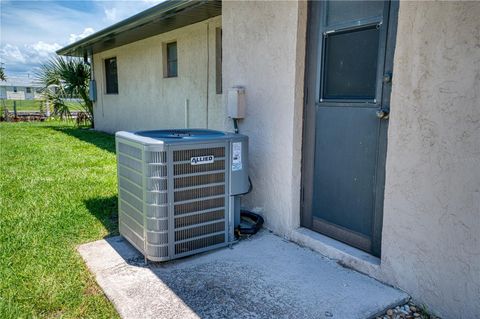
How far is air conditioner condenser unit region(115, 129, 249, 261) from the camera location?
2.62 metres

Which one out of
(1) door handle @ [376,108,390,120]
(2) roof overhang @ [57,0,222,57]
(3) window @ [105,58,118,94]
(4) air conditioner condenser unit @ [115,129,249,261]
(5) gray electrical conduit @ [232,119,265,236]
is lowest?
(5) gray electrical conduit @ [232,119,265,236]

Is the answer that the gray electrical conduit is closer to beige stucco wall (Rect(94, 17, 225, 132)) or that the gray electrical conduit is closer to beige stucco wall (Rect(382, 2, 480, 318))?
beige stucco wall (Rect(382, 2, 480, 318))

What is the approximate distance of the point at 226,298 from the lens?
231 centimetres

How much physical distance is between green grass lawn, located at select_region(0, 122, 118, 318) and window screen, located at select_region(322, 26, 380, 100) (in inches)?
87.7

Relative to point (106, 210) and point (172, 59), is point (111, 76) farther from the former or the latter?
point (106, 210)

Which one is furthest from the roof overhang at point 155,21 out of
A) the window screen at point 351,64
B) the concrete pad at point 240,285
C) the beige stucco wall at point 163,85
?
the concrete pad at point 240,285

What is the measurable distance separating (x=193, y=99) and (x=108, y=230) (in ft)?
13.4

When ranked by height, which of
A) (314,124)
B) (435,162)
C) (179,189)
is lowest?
(179,189)

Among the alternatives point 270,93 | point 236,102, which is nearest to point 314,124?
point 270,93

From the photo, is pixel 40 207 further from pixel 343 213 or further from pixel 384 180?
pixel 384 180

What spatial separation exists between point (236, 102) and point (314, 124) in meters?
0.89

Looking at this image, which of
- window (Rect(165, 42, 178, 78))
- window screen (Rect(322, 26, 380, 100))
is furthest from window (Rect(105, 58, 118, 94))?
window screen (Rect(322, 26, 380, 100))

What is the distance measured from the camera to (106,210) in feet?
13.5

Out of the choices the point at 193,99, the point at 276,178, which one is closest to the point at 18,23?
the point at 193,99
